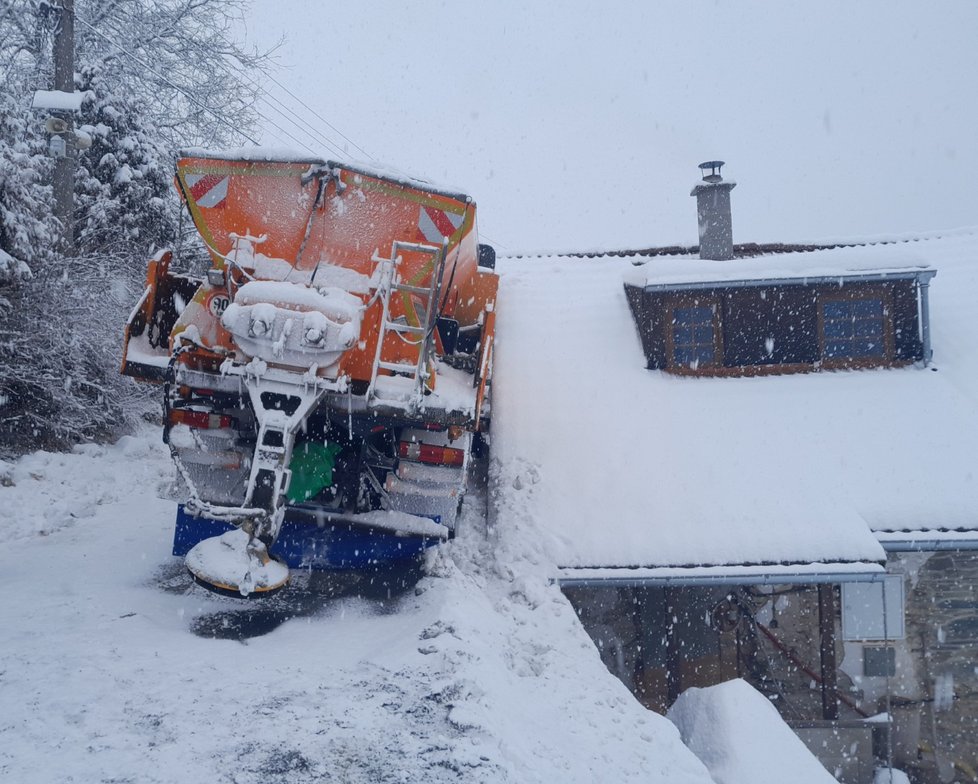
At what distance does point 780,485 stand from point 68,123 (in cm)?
1062

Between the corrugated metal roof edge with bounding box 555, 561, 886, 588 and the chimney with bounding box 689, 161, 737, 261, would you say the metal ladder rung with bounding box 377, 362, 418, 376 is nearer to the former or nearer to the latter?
the corrugated metal roof edge with bounding box 555, 561, 886, 588

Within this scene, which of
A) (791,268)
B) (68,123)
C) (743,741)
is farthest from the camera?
(68,123)

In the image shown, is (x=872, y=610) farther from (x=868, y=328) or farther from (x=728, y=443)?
(x=868, y=328)

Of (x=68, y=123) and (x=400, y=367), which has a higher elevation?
(x=68, y=123)

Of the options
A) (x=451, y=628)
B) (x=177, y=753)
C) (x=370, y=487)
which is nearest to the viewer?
(x=177, y=753)

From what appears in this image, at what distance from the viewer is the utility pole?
10.1 m

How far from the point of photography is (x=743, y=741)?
12.8ft

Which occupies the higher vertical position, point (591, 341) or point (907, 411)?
point (591, 341)

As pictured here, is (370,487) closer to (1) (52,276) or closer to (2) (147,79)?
(1) (52,276)

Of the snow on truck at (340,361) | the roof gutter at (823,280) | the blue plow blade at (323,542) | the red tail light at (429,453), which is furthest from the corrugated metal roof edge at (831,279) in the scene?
the blue plow blade at (323,542)

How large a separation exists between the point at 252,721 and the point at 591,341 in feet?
25.5

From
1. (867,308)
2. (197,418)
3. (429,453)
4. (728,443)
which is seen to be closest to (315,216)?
(197,418)

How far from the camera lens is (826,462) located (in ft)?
25.2

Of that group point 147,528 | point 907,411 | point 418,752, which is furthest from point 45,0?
point 907,411
